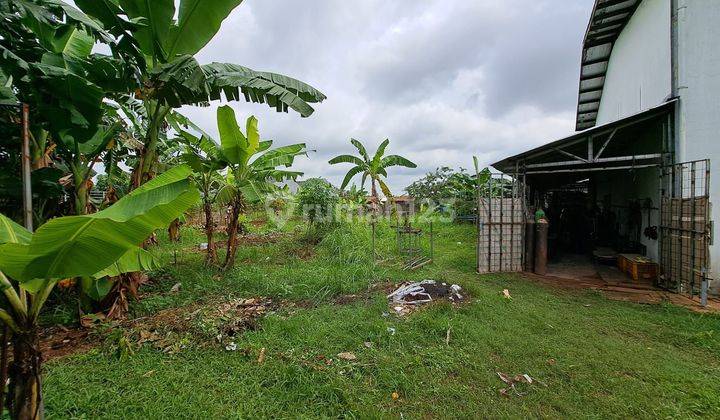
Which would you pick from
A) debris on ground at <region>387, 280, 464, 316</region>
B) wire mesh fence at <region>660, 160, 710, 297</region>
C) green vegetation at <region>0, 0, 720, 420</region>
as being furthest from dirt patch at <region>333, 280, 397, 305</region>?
wire mesh fence at <region>660, 160, 710, 297</region>

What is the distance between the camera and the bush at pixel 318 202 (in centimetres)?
959

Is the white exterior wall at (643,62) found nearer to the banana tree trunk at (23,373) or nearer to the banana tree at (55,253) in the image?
the banana tree at (55,253)

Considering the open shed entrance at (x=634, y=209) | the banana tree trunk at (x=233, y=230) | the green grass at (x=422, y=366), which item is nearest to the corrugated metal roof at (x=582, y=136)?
the open shed entrance at (x=634, y=209)

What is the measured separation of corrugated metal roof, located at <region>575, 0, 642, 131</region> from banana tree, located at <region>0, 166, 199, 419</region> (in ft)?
36.2

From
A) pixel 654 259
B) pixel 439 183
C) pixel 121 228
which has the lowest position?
pixel 654 259

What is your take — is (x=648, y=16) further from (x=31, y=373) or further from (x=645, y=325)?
(x=31, y=373)

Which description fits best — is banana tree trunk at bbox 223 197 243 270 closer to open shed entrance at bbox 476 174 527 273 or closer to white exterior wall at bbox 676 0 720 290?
open shed entrance at bbox 476 174 527 273

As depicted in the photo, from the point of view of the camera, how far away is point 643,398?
8.92 ft

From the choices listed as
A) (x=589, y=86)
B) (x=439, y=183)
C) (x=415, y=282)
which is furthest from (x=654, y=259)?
(x=439, y=183)

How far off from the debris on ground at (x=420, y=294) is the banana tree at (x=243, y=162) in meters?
3.31

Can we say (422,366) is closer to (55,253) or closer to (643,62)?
(55,253)

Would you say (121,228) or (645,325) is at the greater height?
(121,228)

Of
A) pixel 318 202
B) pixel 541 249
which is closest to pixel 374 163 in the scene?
pixel 318 202

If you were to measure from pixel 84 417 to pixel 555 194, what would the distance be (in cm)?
1697
